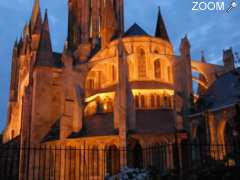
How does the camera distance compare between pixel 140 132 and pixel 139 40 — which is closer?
pixel 140 132

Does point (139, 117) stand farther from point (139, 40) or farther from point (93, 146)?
point (139, 40)

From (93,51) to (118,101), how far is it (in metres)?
15.9

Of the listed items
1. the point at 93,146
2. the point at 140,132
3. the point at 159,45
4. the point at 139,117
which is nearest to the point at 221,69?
the point at 159,45

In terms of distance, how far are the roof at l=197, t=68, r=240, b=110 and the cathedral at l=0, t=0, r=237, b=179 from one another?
23 cm

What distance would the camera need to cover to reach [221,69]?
1051 inches

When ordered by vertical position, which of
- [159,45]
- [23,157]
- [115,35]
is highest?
[115,35]

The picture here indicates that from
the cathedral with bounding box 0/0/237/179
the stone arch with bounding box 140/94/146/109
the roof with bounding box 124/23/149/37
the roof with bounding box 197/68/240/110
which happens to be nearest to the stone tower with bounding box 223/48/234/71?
the cathedral with bounding box 0/0/237/179

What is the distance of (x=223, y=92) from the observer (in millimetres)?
21062

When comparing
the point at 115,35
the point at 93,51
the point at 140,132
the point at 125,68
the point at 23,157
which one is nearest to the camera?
the point at 140,132

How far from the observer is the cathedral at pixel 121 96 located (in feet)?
67.7

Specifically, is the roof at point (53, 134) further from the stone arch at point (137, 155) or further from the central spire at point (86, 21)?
the central spire at point (86, 21)

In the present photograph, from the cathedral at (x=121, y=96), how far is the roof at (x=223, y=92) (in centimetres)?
23

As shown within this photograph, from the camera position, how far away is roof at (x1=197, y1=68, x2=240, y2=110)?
19469 millimetres

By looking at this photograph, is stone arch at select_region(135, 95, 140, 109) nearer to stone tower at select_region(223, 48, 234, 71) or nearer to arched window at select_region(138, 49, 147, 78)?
arched window at select_region(138, 49, 147, 78)
